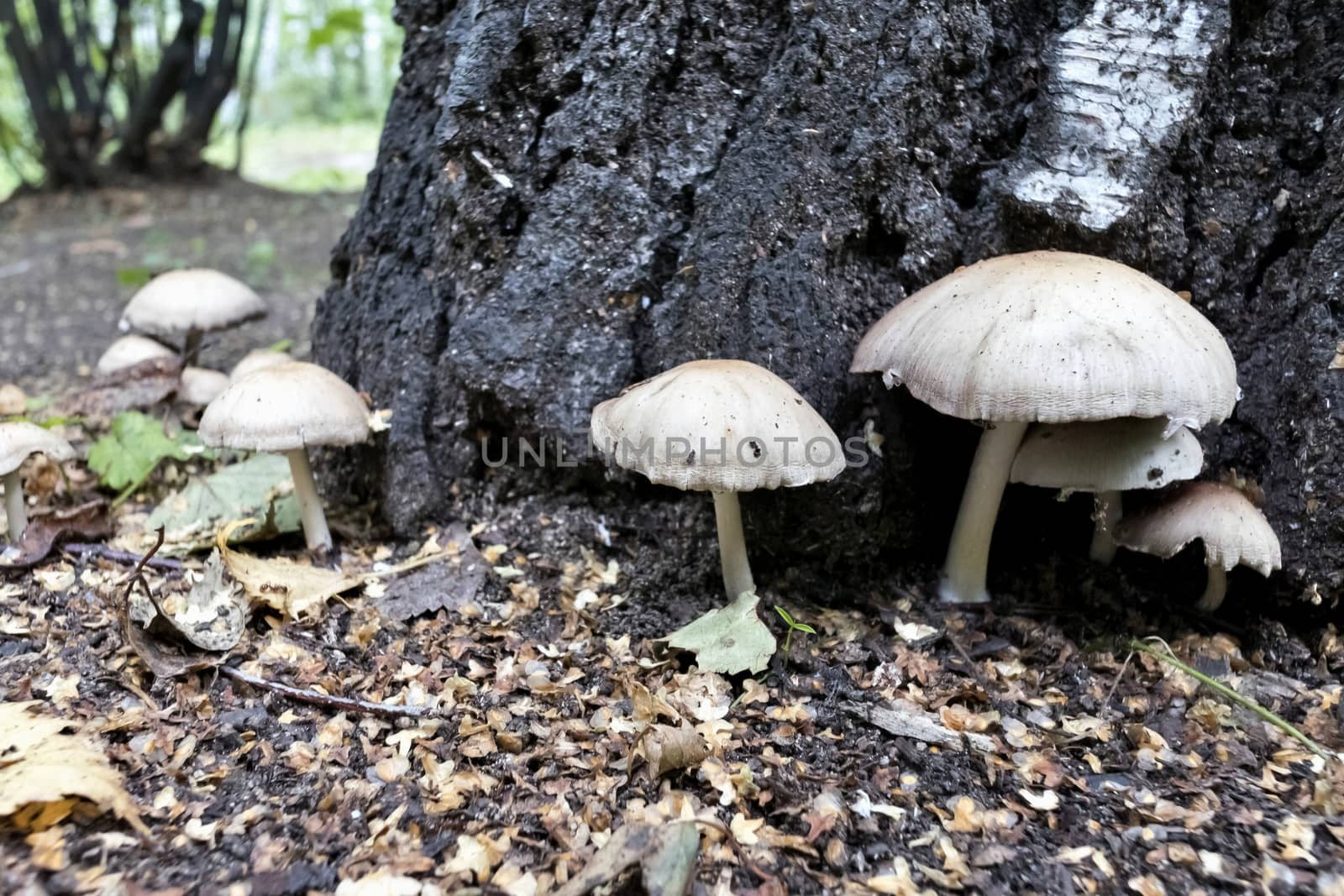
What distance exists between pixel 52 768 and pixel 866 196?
2727mm

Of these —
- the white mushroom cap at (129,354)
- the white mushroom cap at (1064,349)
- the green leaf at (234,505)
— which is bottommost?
the green leaf at (234,505)

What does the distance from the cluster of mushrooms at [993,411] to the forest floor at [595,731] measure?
1.20ft

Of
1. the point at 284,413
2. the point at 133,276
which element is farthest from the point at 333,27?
the point at 284,413

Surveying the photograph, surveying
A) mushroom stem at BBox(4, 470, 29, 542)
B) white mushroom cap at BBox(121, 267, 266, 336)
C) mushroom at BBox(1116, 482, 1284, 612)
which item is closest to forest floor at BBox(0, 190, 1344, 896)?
mushroom stem at BBox(4, 470, 29, 542)

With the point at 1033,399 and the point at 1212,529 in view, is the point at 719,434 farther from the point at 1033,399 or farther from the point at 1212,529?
the point at 1212,529

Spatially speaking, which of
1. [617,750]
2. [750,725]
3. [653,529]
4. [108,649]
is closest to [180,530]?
[108,649]

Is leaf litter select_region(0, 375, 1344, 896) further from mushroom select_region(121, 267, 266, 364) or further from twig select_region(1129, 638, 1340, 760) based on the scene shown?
mushroom select_region(121, 267, 266, 364)

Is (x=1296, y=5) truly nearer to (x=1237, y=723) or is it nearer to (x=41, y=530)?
(x=1237, y=723)

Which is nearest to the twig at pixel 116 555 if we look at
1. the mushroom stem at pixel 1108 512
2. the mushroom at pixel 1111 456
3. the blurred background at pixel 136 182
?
the mushroom at pixel 1111 456

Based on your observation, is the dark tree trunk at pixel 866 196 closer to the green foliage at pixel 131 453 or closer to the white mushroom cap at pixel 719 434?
the white mushroom cap at pixel 719 434

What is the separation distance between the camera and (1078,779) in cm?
225

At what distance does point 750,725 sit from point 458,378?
5.48 feet

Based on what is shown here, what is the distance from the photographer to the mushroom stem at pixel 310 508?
10.4ft

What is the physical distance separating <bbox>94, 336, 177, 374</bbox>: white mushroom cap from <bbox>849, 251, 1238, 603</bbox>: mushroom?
13.1 ft
